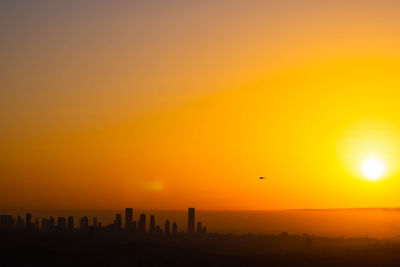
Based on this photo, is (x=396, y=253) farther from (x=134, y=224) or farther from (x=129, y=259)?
(x=134, y=224)

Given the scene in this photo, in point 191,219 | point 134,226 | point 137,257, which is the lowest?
point 134,226

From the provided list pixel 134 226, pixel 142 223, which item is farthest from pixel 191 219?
pixel 134 226

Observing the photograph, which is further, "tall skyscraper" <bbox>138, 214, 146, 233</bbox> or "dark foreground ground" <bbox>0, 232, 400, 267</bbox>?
"tall skyscraper" <bbox>138, 214, 146, 233</bbox>

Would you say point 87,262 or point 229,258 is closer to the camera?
point 87,262

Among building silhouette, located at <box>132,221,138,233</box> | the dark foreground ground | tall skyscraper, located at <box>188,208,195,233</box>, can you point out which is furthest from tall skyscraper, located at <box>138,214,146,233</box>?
the dark foreground ground

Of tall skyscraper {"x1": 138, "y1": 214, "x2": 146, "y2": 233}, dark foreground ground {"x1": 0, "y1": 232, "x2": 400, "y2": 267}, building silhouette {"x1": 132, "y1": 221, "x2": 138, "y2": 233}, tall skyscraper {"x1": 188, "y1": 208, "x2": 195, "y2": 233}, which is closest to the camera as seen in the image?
dark foreground ground {"x1": 0, "y1": 232, "x2": 400, "y2": 267}

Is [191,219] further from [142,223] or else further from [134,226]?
[134,226]

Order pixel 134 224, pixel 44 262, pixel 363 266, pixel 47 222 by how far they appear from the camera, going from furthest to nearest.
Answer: pixel 47 222
pixel 134 224
pixel 363 266
pixel 44 262

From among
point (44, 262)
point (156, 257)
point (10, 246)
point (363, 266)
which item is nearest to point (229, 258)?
point (156, 257)

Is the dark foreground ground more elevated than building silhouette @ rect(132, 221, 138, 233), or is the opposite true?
the dark foreground ground

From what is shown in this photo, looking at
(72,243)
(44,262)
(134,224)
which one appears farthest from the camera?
(134,224)

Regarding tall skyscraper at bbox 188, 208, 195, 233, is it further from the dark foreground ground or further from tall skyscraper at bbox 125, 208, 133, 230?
the dark foreground ground
